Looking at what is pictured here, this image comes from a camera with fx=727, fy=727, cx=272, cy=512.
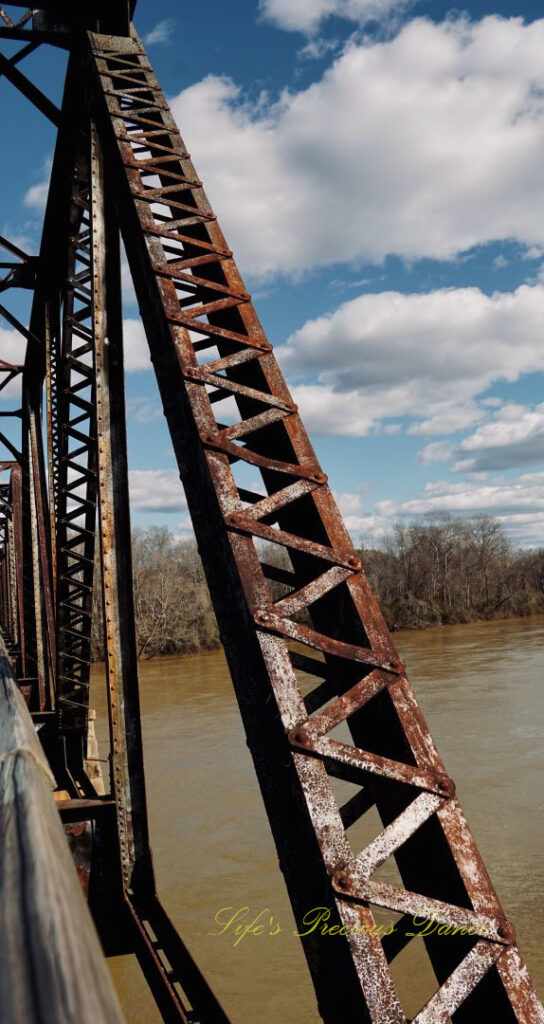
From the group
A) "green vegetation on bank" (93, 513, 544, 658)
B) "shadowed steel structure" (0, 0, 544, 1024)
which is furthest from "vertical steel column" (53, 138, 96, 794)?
"green vegetation on bank" (93, 513, 544, 658)

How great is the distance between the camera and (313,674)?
7.58 feet

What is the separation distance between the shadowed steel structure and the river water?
4326 millimetres

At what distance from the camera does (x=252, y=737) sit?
91.2 inches

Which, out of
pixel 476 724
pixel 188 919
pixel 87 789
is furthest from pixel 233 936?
pixel 476 724

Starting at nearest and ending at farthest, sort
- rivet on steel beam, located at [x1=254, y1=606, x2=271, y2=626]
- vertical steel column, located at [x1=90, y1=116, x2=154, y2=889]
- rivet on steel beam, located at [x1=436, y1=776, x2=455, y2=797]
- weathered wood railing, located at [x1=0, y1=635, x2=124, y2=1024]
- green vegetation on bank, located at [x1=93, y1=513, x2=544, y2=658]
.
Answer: weathered wood railing, located at [x1=0, y1=635, x2=124, y2=1024] → rivet on steel beam, located at [x1=436, y1=776, x2=455, y2=797] → rivet on steel beam, located at [x1=254, y1=606, x2=271, y2=626] → vertical steel column, located at [x1=90, y1=116, x2=154, y2=889] → green vegetation on bank, located at [x1=93, y1=513, x2=544, y2=658]

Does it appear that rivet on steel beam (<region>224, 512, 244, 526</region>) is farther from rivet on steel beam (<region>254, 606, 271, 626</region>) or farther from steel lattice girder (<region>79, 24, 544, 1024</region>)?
rivet on steel beam (<region>254, 606, 271, 626</region>)

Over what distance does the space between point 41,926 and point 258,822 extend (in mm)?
13033

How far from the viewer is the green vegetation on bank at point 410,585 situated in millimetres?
48250

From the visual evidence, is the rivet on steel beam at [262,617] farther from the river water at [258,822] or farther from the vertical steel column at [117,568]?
the river water at [258,822]

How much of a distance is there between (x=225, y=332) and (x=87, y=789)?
5466 millimetres

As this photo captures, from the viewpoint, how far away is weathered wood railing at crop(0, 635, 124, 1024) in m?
0.49

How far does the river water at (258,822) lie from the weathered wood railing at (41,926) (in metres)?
7.51

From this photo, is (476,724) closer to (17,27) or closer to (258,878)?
(258,878)

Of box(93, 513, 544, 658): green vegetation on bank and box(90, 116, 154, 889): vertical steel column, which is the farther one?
box(93, 513, 544, 658): green vegetation on bank
